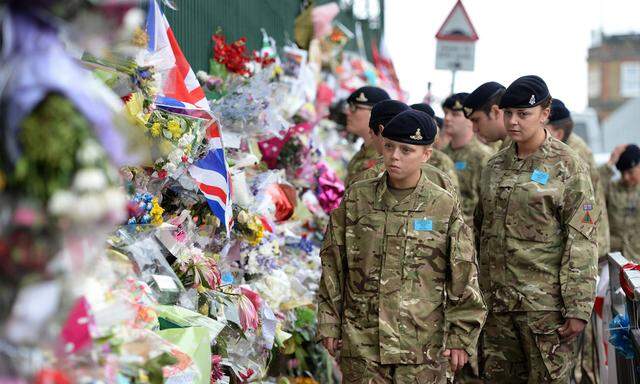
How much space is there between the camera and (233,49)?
8586 mm

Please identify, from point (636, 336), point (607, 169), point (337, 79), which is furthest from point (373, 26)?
point (636, 336)

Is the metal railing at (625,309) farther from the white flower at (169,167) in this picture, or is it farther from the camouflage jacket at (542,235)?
the white flower at (169,167)

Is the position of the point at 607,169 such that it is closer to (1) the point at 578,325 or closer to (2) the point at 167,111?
(1) the point at 578,325

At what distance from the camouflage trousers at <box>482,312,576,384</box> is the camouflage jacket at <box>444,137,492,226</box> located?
3078 millimetres

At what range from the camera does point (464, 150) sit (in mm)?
10375

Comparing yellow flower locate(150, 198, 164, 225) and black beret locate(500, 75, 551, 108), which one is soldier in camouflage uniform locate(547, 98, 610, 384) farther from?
yellow flower locate(150, 198, 164, 225)

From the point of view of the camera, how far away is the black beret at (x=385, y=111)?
682 centimetres

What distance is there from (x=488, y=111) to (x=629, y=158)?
306 centimetres

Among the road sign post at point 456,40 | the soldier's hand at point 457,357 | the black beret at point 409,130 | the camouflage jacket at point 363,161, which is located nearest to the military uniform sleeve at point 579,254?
the soldier's hand at point 457,357

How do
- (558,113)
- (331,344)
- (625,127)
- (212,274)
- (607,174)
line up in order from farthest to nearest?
(625,127) → (607,174) → (558,113) → (212,274) → (331,344)

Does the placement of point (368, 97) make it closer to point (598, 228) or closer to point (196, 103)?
point (598, 228)

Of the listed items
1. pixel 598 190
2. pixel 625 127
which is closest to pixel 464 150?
pixel 598 190

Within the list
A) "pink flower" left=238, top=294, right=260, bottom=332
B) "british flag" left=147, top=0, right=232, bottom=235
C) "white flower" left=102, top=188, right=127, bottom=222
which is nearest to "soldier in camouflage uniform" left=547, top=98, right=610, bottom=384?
"pink flower" left=238, top=294, right=260, bottom=332

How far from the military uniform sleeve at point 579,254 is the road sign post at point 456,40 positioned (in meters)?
6.71
